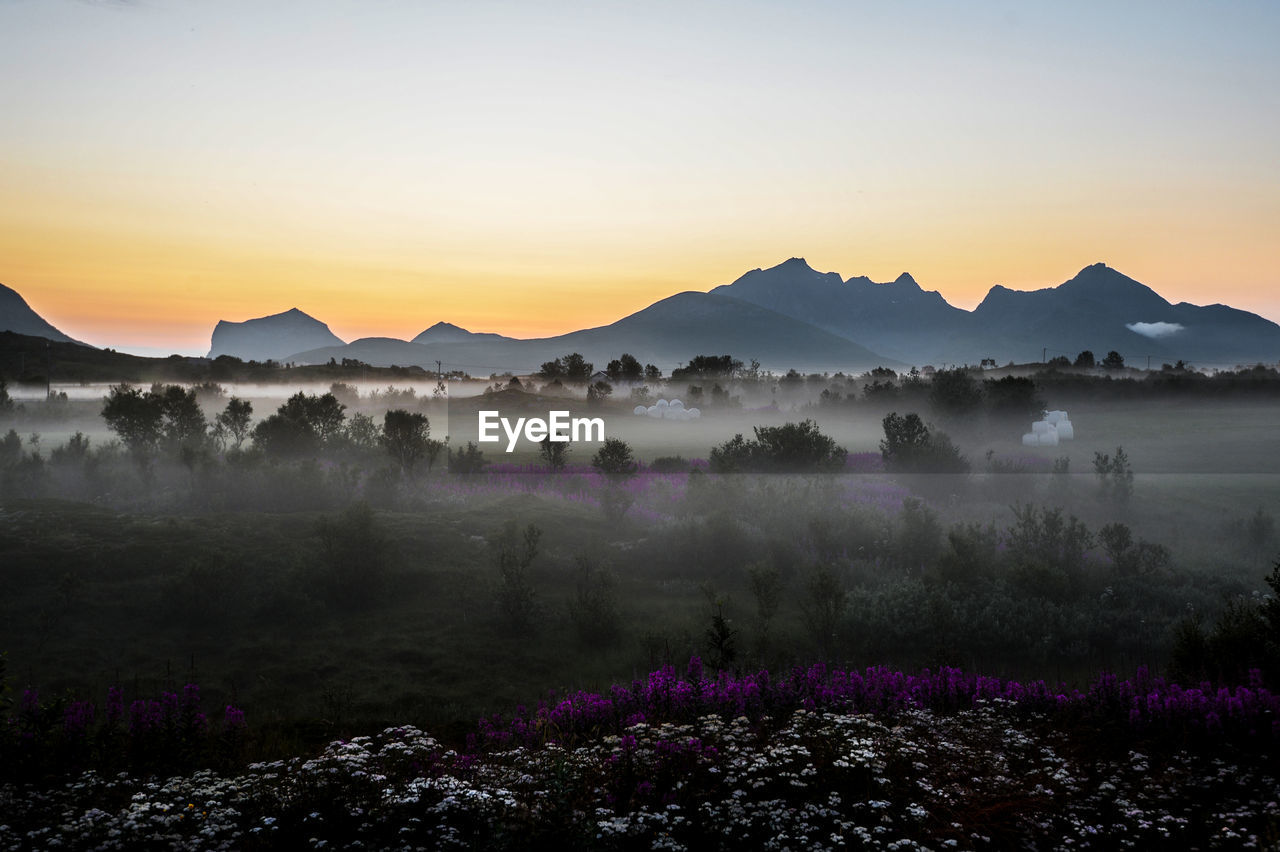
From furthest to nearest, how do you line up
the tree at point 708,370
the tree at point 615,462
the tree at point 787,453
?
the tree at point 708,370, the tree at point 787,453, the tree at point 615,462

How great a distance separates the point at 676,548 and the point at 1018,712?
453 inches

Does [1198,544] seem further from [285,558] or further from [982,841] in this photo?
[285,558]

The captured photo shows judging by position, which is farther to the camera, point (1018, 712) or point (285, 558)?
point (285, 558)

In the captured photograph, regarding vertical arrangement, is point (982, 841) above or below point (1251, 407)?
below

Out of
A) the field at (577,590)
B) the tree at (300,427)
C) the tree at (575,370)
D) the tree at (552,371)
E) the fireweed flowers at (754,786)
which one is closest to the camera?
the fireweed flowers at (754,786)

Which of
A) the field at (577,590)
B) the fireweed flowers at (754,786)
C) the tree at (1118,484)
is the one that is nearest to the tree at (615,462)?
the field at (577,590)

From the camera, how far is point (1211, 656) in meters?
10.9

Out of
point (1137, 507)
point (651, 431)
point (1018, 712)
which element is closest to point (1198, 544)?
point (1137, 507)

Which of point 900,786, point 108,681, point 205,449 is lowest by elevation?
point 108,681

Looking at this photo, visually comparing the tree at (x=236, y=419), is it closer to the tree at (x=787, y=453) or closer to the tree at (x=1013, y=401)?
the tree at (x=787, y=453)

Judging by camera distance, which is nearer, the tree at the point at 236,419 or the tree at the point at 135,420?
the tree at the point at 135,420

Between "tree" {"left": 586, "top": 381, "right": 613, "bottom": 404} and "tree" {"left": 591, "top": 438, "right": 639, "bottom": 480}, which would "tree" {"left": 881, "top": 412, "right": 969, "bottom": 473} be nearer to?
"tree" {"left": 591, "top": 438, "right": 639, "bottom": 480}

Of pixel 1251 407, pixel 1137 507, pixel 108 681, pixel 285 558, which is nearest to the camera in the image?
pixel 108 681

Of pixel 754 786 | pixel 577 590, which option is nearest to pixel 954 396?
pixel 577 590
